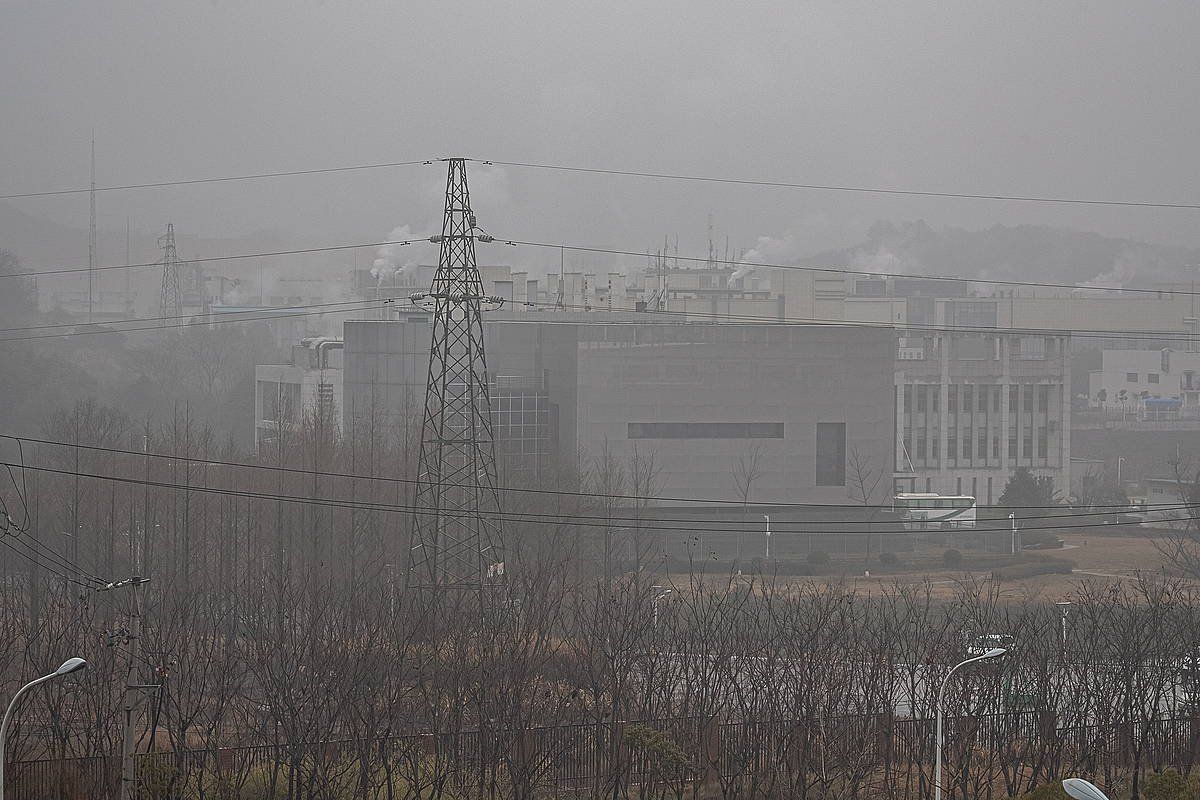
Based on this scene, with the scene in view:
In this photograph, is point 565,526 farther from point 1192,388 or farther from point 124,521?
point 1192,388

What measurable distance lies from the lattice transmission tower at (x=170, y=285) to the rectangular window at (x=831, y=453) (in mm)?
36195

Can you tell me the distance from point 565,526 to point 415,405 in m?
10.5

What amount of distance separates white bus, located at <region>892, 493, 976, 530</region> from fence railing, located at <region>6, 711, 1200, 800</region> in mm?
24783

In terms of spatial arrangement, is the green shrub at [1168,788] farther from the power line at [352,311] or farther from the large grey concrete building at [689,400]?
the power line at [352,311]

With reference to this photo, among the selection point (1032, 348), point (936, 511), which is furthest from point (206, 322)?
point (1032, 348)

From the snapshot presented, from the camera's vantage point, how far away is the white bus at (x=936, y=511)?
135 ft

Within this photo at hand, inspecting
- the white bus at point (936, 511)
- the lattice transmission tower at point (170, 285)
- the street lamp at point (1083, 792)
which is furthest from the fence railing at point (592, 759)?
the lattice transmission tower at point (170, 285)

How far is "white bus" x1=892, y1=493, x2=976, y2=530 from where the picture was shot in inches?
1615

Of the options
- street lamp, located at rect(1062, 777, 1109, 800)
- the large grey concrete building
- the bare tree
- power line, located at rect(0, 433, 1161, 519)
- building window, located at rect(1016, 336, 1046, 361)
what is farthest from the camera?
building window, located at rect(1016, 336, 1046, 361)

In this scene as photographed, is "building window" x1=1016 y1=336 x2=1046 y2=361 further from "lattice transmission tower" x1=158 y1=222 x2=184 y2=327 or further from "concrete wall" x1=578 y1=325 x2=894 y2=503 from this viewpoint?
"lattice transmission tower" x1=158 y1=222 x2=184 y2=327

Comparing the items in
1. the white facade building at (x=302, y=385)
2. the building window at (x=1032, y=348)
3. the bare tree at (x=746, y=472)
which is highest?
the building window at (x=1032, y=348)

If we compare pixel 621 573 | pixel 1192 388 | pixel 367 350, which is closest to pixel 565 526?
pixel 621 573

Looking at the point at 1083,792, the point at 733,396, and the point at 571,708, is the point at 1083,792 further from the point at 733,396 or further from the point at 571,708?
the point at 733,396

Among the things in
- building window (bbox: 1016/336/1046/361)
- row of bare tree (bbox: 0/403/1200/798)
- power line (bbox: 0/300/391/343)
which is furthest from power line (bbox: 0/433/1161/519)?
power line (bbox: 0/300/391/343)
